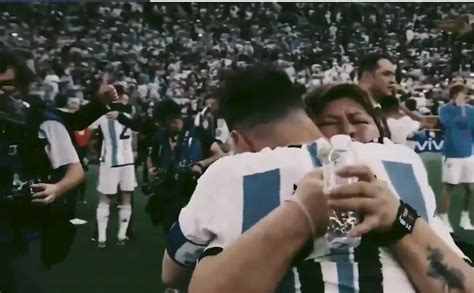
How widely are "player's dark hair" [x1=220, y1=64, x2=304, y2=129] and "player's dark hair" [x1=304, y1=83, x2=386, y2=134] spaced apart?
33 millimetres

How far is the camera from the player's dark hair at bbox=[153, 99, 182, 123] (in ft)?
6.84

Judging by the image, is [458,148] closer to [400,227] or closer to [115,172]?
[115,172]

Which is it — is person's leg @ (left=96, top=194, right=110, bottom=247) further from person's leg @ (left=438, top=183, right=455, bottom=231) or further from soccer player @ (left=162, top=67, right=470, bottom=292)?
soccer player @ (left=162, top=67, right=470, bottom=292)

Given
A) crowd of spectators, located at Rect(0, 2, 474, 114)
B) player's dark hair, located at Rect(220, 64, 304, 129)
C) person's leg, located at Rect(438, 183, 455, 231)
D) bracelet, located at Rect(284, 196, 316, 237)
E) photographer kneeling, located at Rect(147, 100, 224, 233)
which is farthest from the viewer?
person's leg, located at Rect(438, 183, 455, 231)

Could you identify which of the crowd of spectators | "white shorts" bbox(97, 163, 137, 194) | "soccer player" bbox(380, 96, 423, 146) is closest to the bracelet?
"soccer player" bbox(380, 96, 423, 146)

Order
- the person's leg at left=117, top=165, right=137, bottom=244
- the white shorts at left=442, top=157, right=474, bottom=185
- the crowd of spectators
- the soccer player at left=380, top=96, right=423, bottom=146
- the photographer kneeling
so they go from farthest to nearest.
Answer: the person's leg at left=117, top=165, right=137, bottom=244 → the white shorts at left=442, top=157, right=474, bottom=185 → the photographer kneeling → the crowd of spectators → the soccer player at left=380, top=96, right=423, bottom=146

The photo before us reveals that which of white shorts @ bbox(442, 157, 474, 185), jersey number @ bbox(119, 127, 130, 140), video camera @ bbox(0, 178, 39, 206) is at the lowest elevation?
white shorts @ bbox(442, 157, 474, 185)

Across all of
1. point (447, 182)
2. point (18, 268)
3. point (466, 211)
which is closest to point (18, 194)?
point (18, 268)

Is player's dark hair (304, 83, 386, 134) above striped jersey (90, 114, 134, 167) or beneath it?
above

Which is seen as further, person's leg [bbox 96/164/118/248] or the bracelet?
person's leg [bbox 96/164/118/248]

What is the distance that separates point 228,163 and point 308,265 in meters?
0.11

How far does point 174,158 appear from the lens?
216 cm

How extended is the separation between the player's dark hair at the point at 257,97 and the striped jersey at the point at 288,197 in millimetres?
78

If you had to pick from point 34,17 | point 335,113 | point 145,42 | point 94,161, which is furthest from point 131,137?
point 335,113
